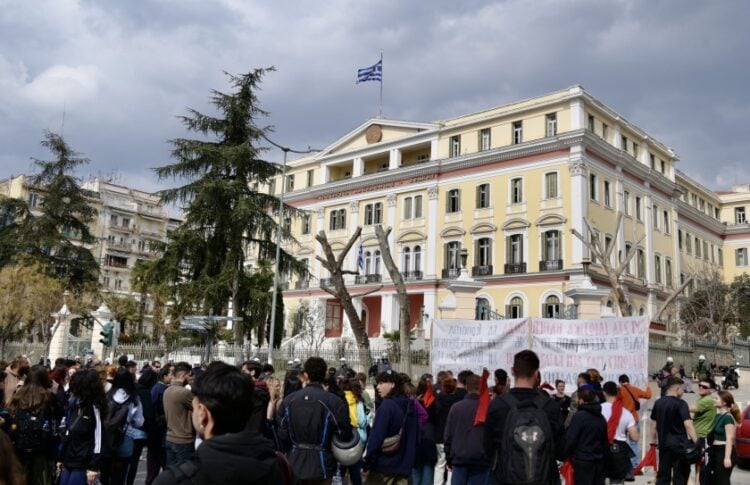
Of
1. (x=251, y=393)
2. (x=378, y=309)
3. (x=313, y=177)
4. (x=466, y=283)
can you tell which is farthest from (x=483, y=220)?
(x=251, y=393)

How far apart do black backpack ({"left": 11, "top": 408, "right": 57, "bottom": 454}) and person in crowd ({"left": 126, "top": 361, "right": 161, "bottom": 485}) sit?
1.45 metres

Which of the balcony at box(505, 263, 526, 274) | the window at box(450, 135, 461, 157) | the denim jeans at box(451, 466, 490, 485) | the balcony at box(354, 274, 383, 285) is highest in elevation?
the window at box(450, 135, 461, 157)

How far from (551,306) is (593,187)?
7590 millimetres

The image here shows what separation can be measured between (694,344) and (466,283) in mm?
12583

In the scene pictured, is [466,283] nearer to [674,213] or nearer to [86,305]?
[86,305]

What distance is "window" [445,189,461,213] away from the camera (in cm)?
4438

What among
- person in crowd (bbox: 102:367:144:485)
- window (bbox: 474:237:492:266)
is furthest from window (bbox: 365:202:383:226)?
person in crowd (bbox: 102:367:144:485)

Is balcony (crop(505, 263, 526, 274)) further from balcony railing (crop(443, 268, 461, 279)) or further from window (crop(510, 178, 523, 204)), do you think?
window (crop(510, 178, 523, 204))

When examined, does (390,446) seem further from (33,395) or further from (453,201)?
(453,201)

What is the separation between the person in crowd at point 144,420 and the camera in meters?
7.66

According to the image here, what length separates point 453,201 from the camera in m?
44.8

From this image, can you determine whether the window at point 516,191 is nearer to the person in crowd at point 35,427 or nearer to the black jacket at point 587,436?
the black jacket at point 587,436

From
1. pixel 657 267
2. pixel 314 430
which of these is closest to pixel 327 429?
pixel 314 430

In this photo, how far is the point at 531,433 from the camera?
4.69m
